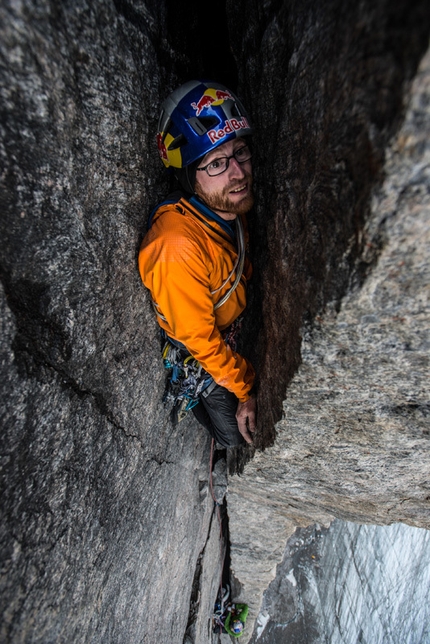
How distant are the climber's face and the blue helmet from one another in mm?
105

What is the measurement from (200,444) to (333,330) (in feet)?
11.3

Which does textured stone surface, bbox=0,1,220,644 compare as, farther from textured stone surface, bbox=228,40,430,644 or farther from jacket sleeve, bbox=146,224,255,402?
textured stone surface, bbox=228,40,430,644

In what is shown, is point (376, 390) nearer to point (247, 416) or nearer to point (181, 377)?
point (247, 416)

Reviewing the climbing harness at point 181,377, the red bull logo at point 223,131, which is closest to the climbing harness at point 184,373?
the climbing harness at point 181,377

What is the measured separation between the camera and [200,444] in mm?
4930

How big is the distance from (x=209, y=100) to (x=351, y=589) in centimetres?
866

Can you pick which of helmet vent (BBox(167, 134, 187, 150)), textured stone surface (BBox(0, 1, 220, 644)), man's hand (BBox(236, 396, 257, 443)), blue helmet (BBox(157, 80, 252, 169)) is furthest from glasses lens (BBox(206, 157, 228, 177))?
man's hand (BBox(236, 396, 257, 443))

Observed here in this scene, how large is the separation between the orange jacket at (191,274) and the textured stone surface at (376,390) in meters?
0.64

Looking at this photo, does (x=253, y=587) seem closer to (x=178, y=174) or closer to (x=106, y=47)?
(x=178, y=174)

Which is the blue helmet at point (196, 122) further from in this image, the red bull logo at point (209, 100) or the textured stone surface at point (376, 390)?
the textured stone surface at point (376, 390)

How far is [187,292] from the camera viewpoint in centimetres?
244

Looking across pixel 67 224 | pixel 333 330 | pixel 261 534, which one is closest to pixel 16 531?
pixel 67 224

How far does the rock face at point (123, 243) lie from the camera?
1546 mm

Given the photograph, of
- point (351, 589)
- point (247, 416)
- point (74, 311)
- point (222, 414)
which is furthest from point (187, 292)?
point (351, 589)
